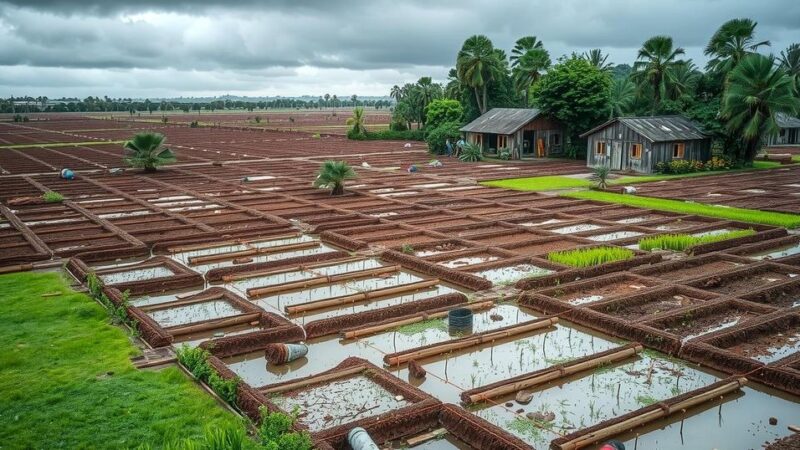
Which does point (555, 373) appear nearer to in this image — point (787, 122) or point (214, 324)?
point (214, 324)

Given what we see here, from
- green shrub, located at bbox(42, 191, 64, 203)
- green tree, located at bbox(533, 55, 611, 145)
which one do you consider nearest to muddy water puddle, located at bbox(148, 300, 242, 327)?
green shrub, located at bbox(42, 191, 64, 203)

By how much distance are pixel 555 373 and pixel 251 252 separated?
10.9 meters

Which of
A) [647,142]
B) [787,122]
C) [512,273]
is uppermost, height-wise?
[787,122]

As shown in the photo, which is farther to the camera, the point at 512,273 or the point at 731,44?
the point at 731,44

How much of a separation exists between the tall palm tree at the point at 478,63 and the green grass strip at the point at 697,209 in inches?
1076

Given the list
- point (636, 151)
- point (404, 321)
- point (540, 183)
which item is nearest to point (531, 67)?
point (636, 151)

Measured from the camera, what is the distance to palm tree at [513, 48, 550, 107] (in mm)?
56906

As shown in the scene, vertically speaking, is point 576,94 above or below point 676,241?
above

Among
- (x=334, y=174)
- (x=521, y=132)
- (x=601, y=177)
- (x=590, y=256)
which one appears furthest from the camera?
(x=521, y=132)

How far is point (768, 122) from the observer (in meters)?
36.0

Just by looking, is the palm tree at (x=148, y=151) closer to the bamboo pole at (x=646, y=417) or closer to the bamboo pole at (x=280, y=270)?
the bamboo pole at (x=280, y=270)

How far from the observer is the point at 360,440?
7.84 meters

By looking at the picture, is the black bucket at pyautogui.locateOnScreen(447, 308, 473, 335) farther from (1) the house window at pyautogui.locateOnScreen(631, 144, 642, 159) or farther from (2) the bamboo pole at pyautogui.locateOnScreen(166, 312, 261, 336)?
(1) the house window at pyautogui.locateOnScreen(631, 144, 642, 159)

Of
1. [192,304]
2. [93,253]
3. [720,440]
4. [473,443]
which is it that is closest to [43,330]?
[192,304]
